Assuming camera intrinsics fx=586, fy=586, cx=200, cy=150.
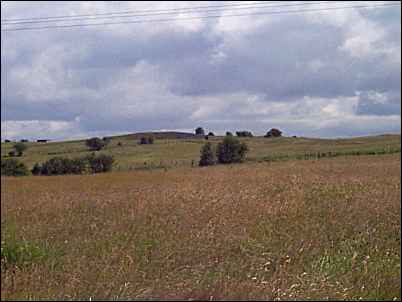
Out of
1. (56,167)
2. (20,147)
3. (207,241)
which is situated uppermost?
(20,147)

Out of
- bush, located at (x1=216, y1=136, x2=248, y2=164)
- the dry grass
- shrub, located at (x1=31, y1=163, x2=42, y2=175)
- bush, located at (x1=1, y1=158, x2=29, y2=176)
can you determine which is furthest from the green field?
bush, located at (x1=216, y1=136, x2=248, y2=164)

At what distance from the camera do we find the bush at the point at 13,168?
14314mm

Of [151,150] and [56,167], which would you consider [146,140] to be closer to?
[151,150]

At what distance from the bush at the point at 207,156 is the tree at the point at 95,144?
3.90 metres

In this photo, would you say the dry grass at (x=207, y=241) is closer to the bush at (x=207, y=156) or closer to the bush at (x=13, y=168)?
the bush at (x=13, y=168)

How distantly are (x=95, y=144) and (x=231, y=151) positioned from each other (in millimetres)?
4623

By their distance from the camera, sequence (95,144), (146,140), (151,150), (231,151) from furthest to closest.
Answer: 1. (151,150)
2. (146,140)
3. (95,144)
4. (231,151)

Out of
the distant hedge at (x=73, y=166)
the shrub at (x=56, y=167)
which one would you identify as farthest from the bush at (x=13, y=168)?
the shrub at (x=56, y=167)

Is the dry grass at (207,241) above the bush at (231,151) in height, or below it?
below

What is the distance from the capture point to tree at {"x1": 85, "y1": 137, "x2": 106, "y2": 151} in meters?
18.2

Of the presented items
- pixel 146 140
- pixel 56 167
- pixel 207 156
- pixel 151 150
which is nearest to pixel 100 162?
pixel 56 167

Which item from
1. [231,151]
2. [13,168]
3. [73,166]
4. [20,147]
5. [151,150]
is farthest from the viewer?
[151,150]

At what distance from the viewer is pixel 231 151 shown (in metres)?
17.4

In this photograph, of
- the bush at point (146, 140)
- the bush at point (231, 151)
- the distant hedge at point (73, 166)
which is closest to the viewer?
the distant hedge at point (73, 166)
